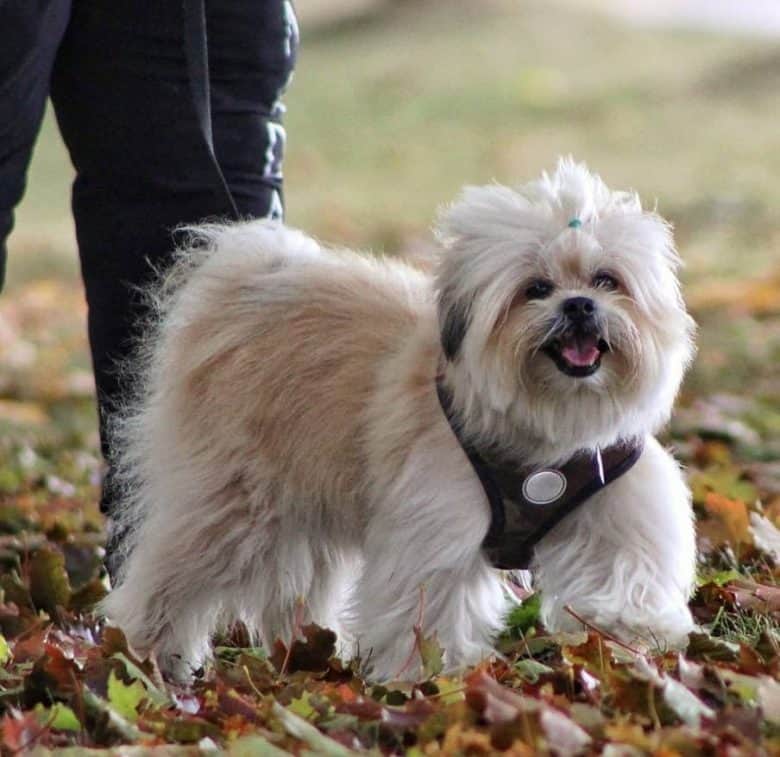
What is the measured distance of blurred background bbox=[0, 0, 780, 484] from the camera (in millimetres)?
8508

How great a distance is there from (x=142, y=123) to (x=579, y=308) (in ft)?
5.13

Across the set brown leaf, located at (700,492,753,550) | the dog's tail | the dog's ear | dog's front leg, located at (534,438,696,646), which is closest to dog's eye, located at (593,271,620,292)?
the dog's ear

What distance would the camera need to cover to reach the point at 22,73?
14.3 feet

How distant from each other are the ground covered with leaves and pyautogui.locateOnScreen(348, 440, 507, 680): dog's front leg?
11cm

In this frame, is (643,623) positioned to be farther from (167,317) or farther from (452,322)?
(167,317)

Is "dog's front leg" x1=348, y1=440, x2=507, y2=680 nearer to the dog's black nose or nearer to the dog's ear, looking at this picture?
the dog's ear

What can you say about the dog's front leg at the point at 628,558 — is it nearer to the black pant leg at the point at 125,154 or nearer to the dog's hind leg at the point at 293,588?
the dog's hind leg at the point at 293,588

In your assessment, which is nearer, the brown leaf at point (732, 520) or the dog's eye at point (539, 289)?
the dog's eye at point (539, 289)

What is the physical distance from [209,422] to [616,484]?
1056mm

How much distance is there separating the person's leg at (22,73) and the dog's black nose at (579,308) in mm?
1618

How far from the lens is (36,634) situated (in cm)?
424

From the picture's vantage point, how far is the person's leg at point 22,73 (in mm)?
4285

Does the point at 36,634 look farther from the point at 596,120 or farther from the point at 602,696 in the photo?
the point at 596,120

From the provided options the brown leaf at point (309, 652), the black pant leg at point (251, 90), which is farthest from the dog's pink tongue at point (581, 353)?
the black pant leg at point (251, 90)
